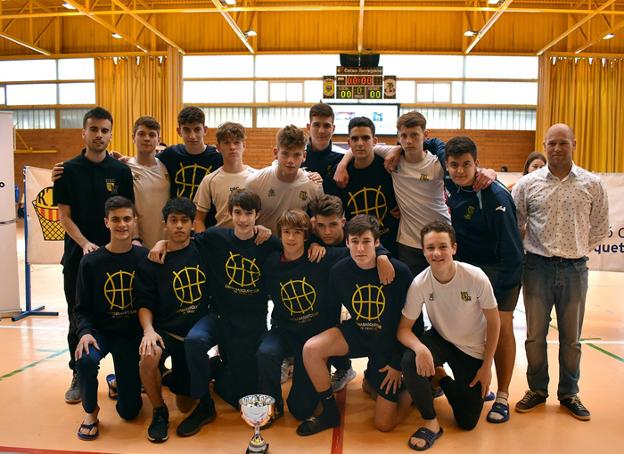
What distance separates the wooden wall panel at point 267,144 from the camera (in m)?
17.6

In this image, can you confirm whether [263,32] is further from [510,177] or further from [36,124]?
[510,177]

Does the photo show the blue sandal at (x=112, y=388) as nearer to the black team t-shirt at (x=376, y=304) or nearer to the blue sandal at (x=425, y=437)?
the black team t-shirt at (x=376, y=304)

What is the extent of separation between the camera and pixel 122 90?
1800 cm

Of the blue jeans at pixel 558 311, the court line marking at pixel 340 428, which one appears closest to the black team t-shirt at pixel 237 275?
the court line marking at pixel 340 428

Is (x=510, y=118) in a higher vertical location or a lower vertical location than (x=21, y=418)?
higher

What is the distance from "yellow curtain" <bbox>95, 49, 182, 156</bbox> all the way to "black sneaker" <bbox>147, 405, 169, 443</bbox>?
1537 cm

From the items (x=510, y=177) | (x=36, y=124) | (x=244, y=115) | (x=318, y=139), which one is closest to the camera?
(x=318, y=139)

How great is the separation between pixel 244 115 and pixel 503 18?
9.62 m

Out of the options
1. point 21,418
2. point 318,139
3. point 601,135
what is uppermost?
point 601,135

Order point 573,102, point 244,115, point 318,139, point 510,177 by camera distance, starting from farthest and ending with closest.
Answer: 1. point 244,115
2. point 573,102
3. point 510,177
4. point 318,139

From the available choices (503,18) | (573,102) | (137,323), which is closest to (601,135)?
(573,102)

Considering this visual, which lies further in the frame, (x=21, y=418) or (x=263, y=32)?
(x=263, y=32)

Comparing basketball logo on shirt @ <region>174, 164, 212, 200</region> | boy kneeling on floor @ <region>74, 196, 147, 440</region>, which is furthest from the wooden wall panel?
boy kneeling on floor @ <region>74, 196, 147, 440</region>

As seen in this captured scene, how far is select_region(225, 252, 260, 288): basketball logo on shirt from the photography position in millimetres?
3654
